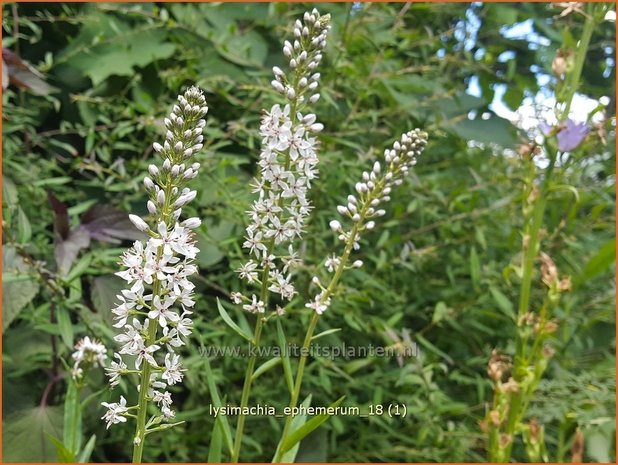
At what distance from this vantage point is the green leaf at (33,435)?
1.47 meters

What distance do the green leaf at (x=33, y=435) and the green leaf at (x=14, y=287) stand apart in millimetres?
211

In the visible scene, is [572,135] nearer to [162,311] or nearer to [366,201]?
[366,201]

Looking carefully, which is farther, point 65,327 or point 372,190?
point 65,327

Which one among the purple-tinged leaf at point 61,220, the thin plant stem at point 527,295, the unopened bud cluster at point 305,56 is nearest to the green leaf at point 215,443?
the unopened bud cluster at point 305,56

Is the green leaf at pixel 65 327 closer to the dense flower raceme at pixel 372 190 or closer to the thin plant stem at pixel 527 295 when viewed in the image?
the dense flower raceme at pixel 372 190

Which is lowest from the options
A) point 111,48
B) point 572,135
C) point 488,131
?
point 572,135

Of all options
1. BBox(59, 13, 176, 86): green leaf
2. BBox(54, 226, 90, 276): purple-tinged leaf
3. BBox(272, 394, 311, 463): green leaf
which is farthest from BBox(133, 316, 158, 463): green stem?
BBox(59, 13, 176, 86): green leaf

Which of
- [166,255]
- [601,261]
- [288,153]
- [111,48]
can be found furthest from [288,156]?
[601,261]

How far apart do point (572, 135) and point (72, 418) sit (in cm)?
129

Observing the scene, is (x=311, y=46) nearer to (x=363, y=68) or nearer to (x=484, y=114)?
(x=363, y=68)

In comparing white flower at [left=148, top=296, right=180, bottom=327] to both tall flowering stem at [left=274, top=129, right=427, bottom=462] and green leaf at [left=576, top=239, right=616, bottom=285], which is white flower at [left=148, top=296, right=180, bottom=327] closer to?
tall flowering stem at [left=274, top=129, right=427, bottom=462]

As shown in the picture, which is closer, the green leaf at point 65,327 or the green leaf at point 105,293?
the green leaf at point 65,327

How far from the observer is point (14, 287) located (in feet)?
4.82

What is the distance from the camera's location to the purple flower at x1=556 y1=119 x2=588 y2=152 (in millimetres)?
1669
